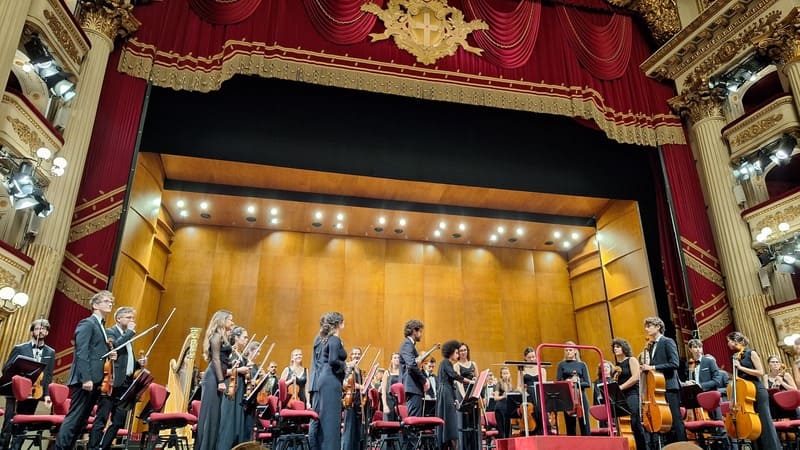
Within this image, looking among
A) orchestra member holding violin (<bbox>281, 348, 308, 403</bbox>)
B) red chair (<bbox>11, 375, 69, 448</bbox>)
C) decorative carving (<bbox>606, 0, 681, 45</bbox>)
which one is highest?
decorative carving (<bbox>606, 0, 681, 45</bbox>)

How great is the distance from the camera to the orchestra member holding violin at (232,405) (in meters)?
4.89

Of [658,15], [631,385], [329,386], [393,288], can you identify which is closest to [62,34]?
[329,386]

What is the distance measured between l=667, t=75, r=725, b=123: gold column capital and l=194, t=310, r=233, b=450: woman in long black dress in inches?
372

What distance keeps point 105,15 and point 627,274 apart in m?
11.6

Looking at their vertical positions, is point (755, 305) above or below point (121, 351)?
above

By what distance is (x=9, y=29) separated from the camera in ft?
20.3

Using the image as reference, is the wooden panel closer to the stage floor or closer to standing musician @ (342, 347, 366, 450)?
standing musician @ (342, 347, 366, 450)

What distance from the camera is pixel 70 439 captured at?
4398 mm

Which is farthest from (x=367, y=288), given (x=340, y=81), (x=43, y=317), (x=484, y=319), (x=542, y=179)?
(x=43, y=317)

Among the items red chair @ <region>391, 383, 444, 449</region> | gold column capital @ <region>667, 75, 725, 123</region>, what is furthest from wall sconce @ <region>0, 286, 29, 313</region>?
gold column capital @ <region>667, 75, 725, 123</region>

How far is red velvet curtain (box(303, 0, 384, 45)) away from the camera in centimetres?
940

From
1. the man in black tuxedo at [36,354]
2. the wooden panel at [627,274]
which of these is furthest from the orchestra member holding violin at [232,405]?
the wooden panel at [627,274]

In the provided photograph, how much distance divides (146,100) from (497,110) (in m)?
6.63

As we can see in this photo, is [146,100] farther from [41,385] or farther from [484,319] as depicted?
[484,319]
